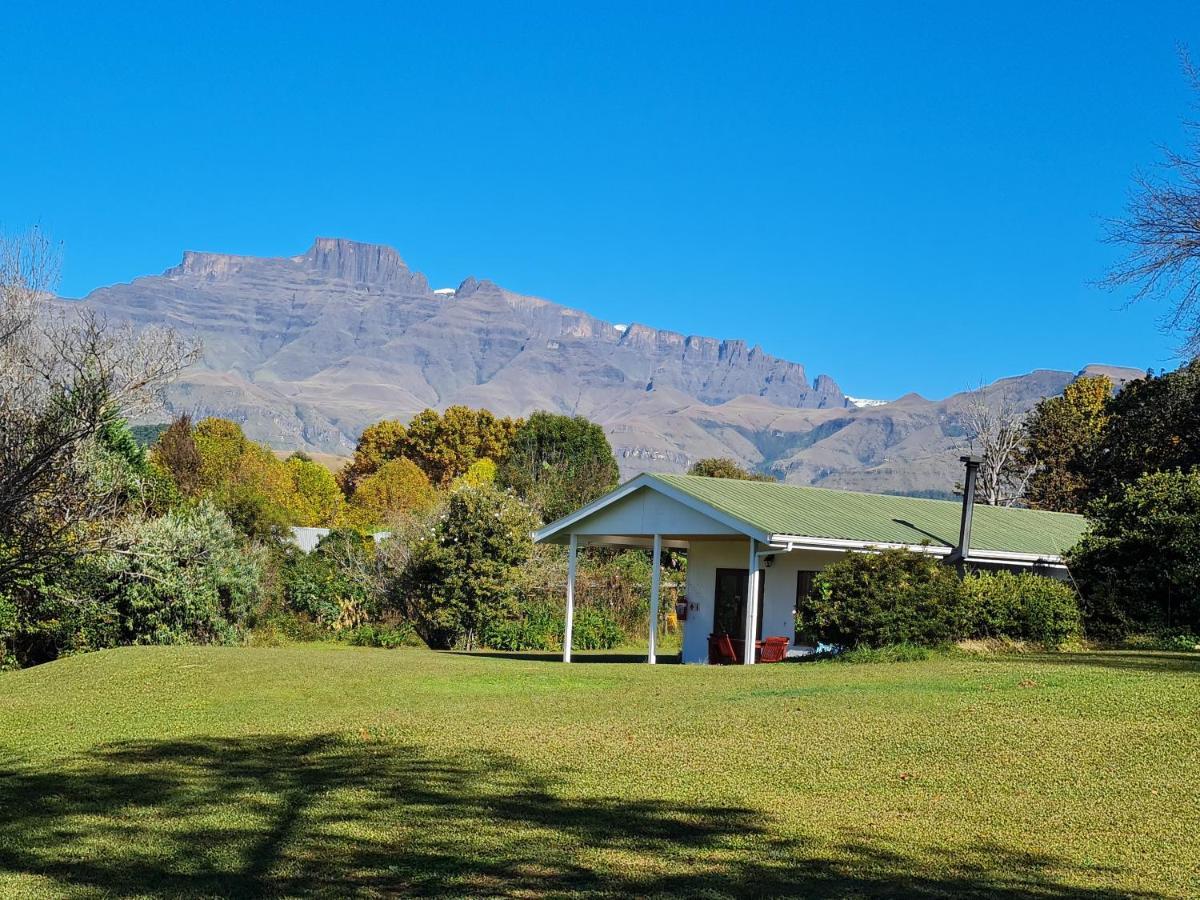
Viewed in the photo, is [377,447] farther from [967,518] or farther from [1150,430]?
[967,518]

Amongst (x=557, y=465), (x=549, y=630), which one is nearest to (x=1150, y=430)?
(x=549, y=630)

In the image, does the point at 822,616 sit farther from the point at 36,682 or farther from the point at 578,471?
the point at 578,471

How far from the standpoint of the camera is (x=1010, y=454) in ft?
192

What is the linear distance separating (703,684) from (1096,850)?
9808 mm

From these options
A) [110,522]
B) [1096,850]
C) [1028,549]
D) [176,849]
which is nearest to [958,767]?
[1096,850]

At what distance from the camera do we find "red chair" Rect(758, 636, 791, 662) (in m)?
24.8

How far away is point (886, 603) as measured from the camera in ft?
71.1

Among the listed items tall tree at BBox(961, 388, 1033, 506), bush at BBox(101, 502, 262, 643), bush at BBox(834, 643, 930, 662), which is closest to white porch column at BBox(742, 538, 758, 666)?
bush at BBox(834, 643, 930, 662)

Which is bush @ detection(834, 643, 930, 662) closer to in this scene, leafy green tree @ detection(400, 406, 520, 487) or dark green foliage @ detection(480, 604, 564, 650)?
dark green foliage @ detection(480, 604, 564, 650)

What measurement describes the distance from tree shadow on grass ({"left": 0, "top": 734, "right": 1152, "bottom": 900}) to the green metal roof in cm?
1430

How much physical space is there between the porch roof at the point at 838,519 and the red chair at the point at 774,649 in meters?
2.31

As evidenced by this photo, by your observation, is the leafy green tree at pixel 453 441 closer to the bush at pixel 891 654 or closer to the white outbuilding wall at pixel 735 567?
the white outbuilding wall at pixel 735 567

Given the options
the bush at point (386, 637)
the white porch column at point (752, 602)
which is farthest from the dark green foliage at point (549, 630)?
the white porch column at point (752, 602)

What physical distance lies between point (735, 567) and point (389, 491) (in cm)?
5239
